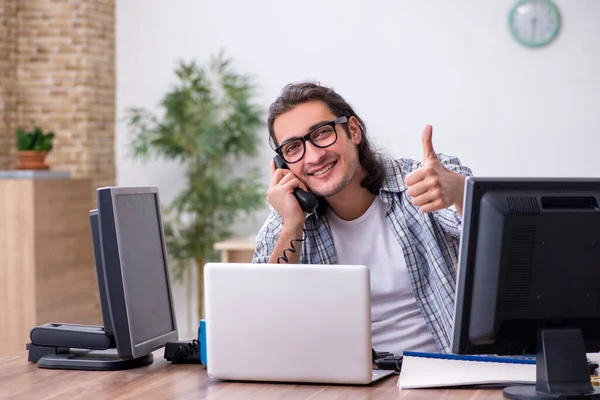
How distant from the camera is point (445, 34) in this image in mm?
5539

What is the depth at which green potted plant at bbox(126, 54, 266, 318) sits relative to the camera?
18.4 ft

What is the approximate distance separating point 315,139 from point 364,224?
0.32 meters

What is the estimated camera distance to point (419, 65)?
559 centimetres

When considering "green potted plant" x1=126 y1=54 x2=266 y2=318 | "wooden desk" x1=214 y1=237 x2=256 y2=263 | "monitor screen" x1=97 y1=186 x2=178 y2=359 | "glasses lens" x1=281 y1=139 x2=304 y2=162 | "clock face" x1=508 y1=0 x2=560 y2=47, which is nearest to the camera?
"monitor screen" x1=97 y1=186 x2=178 y2=359

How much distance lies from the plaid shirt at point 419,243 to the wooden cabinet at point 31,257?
2643 millimetres

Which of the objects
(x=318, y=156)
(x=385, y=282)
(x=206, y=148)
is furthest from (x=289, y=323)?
(x=206, y=148)

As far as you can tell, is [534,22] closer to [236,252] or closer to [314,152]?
[236,252]

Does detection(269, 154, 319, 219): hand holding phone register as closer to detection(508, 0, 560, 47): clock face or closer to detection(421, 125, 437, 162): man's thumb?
detection(421, 125, 437, 162): man's thumb

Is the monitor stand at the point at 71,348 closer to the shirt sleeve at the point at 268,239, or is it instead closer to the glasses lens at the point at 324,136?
the shirt sleeve at the point at 268,239

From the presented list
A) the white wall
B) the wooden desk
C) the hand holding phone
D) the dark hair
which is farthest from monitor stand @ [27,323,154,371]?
the white wall

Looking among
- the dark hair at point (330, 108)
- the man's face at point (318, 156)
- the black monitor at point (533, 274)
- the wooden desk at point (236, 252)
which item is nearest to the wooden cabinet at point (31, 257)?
the wooden desk at point (236, 252)

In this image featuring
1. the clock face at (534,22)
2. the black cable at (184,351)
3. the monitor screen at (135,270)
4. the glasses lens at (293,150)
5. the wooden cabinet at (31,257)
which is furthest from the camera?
the clock face at (534,22)

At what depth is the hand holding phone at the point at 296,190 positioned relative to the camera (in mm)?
2670

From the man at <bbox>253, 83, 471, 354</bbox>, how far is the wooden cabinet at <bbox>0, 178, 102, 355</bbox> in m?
2.66
